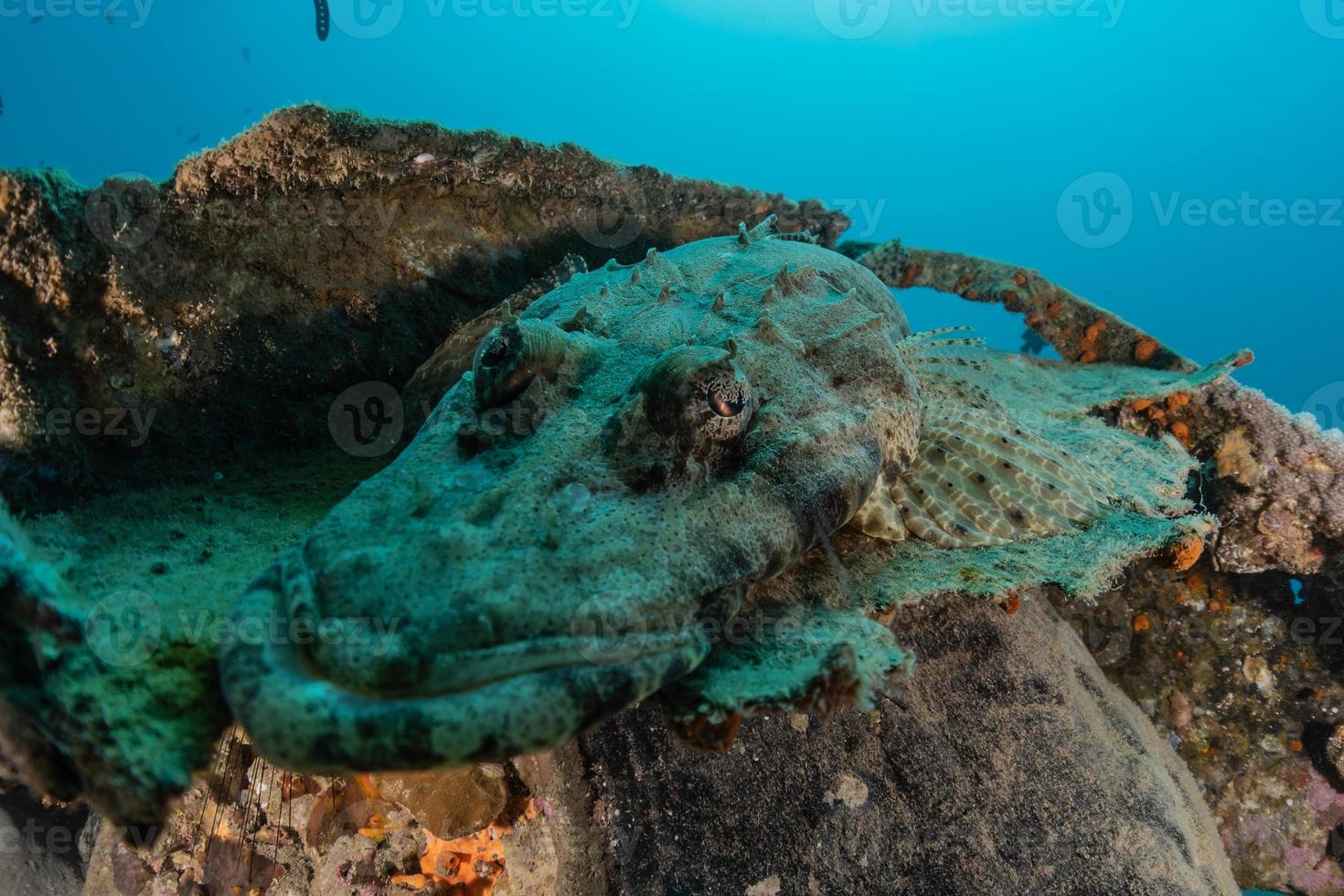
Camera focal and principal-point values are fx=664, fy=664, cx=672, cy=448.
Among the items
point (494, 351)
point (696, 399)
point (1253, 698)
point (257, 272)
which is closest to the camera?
point (696, 399)

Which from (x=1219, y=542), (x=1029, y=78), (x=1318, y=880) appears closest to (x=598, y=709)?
(x=1219, y=542)

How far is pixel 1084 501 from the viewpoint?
122 inches

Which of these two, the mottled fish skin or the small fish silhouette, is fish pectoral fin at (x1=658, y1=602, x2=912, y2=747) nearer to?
the mottled fish skin

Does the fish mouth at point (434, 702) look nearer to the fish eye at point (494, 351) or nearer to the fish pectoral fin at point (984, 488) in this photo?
the fish eye at point (494, 351)

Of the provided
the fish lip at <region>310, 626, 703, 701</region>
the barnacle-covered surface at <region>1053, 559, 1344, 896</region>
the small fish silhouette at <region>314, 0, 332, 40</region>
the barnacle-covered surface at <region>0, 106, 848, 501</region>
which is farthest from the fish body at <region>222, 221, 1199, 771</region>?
the small fish silhouette at <region>314, 0, 332, 40</region>

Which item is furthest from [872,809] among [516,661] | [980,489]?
[516,661]

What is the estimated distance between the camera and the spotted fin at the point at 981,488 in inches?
115

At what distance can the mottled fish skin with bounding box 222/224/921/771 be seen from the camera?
1554 mm

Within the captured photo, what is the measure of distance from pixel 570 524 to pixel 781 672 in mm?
750

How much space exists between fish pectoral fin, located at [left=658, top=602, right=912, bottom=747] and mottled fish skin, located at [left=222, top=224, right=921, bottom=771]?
10 centimetres

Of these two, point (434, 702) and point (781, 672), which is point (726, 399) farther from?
point (434, 702)

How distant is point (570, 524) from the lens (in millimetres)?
2008

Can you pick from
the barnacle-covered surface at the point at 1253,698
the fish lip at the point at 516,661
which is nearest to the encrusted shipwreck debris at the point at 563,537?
the fish lip at the point at 516,661

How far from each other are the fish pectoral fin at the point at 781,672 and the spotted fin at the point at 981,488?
Answer: 86 cm
